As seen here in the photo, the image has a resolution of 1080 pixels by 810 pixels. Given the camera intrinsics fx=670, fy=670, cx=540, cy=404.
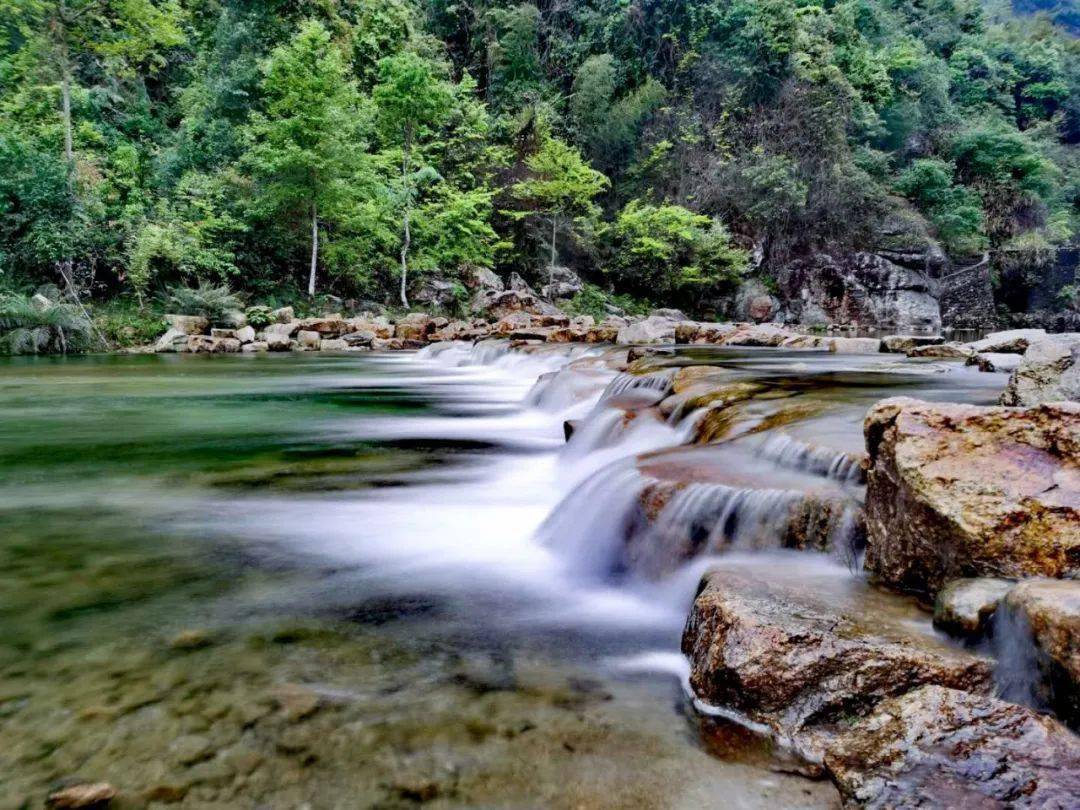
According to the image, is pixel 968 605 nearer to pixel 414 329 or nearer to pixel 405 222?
pixel 414 329

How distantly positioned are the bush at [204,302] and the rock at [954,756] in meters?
19.3

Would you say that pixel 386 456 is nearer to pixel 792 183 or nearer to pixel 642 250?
pixel 642 250

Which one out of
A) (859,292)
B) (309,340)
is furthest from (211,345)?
(859,292)

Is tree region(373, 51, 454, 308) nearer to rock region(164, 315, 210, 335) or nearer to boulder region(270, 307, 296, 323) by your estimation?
boulder region(270, 307, 296, 323)

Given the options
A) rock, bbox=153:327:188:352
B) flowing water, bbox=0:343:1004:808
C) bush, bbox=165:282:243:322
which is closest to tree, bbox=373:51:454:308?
bush, bbox=165:282:243:322

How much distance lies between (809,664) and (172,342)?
18.1 metres

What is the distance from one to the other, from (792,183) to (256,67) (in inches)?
760

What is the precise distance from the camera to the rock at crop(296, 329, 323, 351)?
1811 centimetres

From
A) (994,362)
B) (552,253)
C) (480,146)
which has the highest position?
(480,146)

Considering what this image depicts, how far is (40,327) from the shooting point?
607 inches

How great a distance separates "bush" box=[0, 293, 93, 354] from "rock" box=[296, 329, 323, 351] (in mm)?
4807

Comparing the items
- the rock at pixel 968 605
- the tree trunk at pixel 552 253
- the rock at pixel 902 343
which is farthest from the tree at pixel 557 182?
Answer: the rock at pixel 968 605

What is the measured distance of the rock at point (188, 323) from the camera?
684 inches

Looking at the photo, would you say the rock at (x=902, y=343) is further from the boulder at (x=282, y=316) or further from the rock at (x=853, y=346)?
the boulder at (x=282, y=316)
